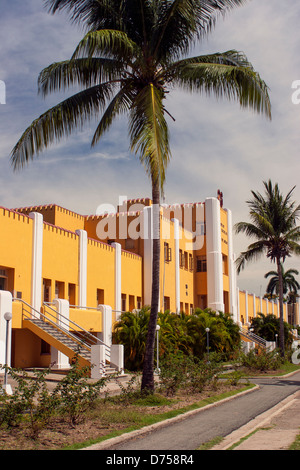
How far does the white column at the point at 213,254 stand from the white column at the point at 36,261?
2226cm

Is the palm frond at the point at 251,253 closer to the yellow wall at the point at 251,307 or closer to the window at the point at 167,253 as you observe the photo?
the window at the point at 167,253

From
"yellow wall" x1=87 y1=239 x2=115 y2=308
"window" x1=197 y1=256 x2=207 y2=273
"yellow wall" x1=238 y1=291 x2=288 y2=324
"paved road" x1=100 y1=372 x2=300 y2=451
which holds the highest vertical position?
"window" x1=197 y1=256 x2=207 y2=273

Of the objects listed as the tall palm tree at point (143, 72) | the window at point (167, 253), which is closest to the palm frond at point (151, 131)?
the tall palm tree at point (143, 72)

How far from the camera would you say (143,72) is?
15.4m

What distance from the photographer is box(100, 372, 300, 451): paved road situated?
9.67 m

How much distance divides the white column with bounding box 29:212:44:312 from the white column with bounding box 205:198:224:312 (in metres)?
22.3

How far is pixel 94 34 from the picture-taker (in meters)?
13.3

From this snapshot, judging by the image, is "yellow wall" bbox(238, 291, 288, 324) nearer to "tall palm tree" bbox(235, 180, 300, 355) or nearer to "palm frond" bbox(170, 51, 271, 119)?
"tall palm tree" bbox(235, 180, 300, 355)

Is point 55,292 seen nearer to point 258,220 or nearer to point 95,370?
point 95,370

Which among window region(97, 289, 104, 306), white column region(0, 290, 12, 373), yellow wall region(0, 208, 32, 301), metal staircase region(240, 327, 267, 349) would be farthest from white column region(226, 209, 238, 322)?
white column region(0, 290, 12, 373)

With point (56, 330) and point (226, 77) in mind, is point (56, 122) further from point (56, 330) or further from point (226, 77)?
point (56, 330)

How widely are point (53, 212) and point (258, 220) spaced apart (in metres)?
14.0

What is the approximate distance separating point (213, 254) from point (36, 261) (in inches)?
895
